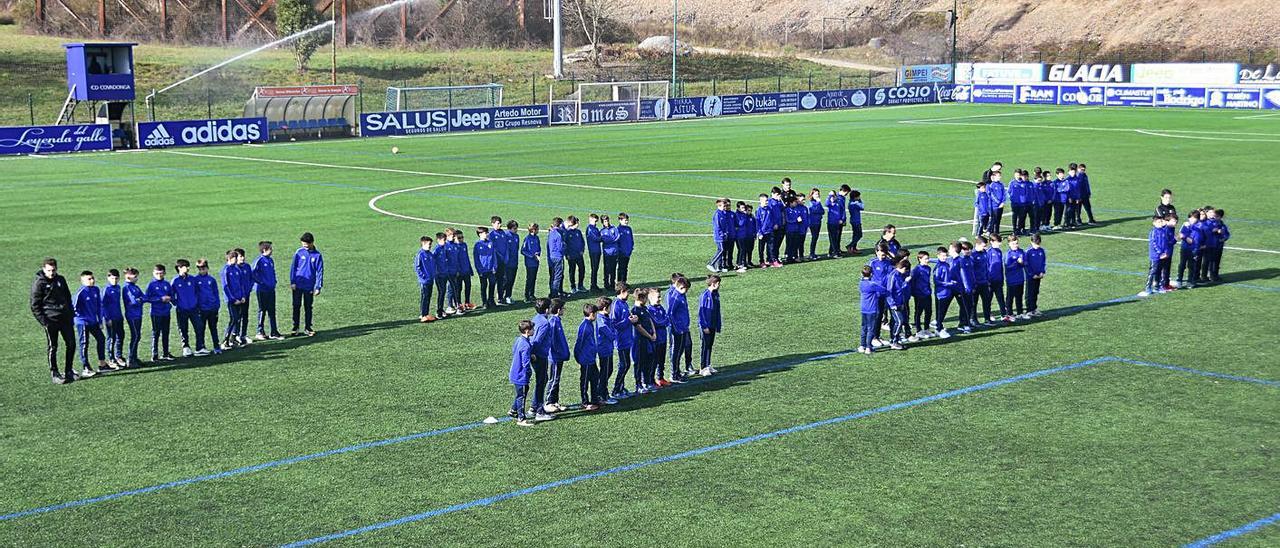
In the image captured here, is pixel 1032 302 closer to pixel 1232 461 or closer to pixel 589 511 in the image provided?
pixel 1232 461

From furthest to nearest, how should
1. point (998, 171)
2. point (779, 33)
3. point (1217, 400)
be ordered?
point (779, 33) → point (998, 171) → point (1217, 400)

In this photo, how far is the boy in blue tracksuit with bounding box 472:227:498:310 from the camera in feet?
72.4

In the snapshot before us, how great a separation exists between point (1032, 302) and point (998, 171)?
27.7 feet

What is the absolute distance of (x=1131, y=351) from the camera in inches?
734

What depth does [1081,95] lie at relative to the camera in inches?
3349

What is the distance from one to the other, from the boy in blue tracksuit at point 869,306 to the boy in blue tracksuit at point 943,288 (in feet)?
4.57

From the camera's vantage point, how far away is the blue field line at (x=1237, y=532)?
11430mm

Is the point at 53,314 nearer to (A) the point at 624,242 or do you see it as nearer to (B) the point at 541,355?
(B) the point at 541,355

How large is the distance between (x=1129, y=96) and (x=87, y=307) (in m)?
77.5

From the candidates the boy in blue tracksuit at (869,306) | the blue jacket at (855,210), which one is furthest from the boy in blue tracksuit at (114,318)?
the blue jacket at (855,210)

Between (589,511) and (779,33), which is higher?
(779,33)

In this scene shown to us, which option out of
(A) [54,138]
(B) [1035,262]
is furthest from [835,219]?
(A) [54,138]

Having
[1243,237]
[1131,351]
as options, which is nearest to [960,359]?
[1131,351]

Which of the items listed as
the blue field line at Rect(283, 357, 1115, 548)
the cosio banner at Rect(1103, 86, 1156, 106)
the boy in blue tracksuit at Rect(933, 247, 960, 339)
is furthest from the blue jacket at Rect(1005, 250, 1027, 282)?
the cosio banner at Rect(1103, 86, 1156, 106)
